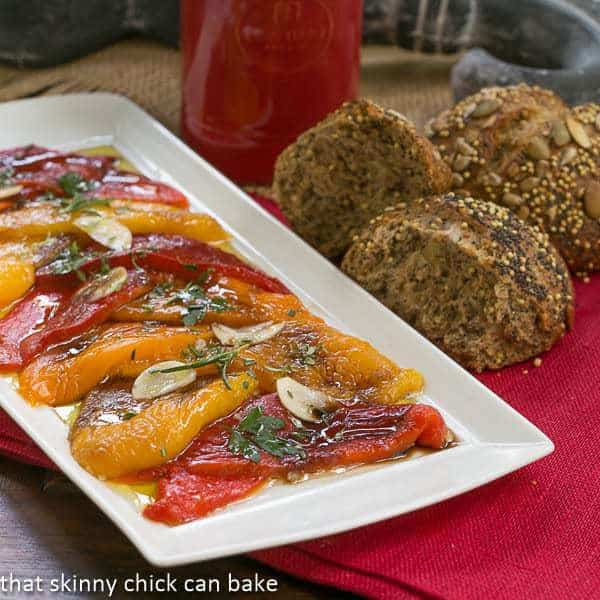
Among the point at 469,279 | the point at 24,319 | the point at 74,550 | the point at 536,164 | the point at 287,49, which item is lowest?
the point at 74,550

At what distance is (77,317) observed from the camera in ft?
9.16

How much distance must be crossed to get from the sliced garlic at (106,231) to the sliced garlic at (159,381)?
0.63 metres

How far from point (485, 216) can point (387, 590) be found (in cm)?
131

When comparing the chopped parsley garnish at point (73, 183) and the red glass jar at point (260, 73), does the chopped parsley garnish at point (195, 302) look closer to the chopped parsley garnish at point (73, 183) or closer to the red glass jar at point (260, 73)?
the chopped parsley garnish at point (73, 183)

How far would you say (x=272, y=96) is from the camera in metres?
3.88

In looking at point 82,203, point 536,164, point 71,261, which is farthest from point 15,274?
point 536,164

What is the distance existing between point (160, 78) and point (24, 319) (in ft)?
7.14

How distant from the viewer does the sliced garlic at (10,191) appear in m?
3.40

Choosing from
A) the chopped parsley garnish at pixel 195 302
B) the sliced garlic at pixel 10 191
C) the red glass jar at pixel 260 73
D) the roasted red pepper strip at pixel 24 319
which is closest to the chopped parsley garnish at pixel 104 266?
the roasted red pepper strip at pixel 24 319

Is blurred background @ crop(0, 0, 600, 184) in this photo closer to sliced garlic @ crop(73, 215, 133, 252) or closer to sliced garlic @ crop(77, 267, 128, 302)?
sliced garlic @ crop(73, 215, 133, 252)

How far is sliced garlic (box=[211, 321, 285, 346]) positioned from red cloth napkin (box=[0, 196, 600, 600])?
564 mm

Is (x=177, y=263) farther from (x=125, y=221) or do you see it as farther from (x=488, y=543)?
(x=488, y=543)

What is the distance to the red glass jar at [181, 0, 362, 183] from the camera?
3736 millimetres

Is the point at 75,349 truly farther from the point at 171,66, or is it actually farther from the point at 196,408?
the point at 171,66
